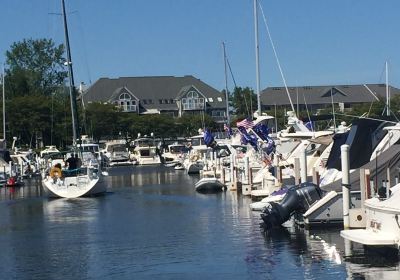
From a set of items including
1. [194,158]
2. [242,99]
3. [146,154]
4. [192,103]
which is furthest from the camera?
[192,103]

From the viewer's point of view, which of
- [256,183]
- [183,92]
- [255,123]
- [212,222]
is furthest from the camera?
[183,92]

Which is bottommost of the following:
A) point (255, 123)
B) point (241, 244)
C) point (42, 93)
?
point (241, 244)

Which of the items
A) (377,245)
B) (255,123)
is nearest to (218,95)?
(255,123)

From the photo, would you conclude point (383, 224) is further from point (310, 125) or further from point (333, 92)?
point (333, 92)

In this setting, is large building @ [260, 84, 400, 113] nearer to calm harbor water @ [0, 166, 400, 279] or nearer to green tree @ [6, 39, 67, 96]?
green tree @ [6, 39, 67, 96]

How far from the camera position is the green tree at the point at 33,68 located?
140 meters

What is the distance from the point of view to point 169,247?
28.5m

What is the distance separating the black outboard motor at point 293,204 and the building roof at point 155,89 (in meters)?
151

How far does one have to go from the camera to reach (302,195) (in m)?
30.6

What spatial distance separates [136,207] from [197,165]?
4100cm

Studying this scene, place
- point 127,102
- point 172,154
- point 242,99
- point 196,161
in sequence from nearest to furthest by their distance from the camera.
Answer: point 196,161, point 172,154, point 242,99, point 127,102

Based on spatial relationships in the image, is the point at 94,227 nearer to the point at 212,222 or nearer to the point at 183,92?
the point at 212,222

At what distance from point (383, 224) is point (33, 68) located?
123 metres

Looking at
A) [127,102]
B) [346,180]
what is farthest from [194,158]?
[127,102]
